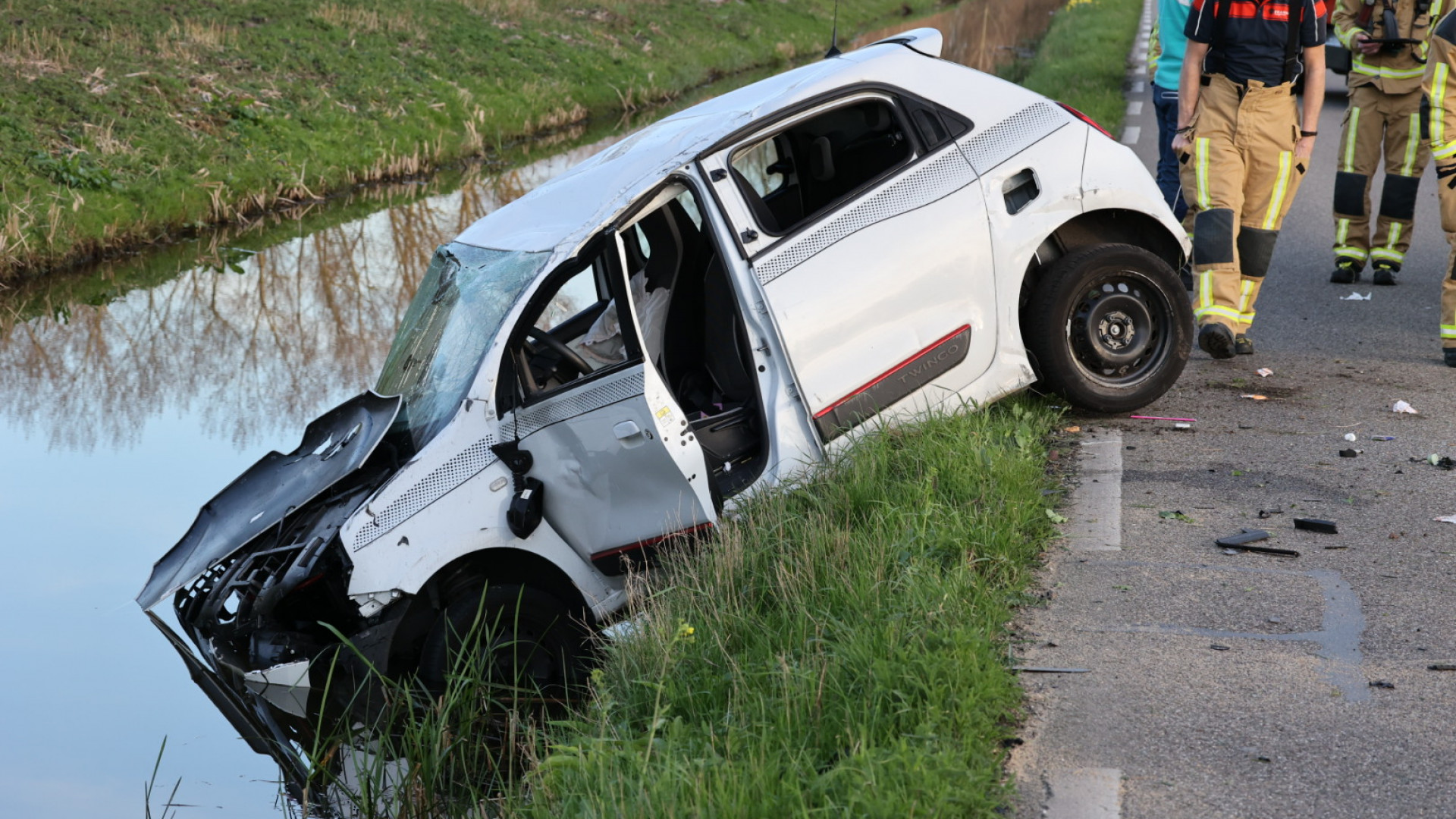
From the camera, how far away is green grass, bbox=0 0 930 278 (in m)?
15.0

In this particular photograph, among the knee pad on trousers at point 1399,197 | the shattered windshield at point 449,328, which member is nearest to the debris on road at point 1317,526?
the shattered windshield at point 449,328

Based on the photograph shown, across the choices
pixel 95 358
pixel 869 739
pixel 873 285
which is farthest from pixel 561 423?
pixel 95 358

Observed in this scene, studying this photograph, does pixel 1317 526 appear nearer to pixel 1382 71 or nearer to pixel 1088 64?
pixel 1382 71

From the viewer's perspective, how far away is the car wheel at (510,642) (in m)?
5.16

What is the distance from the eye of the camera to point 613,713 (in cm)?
438

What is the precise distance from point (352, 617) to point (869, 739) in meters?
2.43

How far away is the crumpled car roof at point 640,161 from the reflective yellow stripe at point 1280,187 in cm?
221

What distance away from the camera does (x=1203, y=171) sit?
7164 millimetres

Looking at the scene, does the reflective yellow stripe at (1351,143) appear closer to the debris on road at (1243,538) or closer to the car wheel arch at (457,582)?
the debris on road at (1243,538)

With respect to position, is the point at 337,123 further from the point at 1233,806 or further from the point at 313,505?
the point at 1233,806

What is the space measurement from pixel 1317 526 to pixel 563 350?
2919mm

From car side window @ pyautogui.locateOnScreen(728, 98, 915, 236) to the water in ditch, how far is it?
3291 millimetres

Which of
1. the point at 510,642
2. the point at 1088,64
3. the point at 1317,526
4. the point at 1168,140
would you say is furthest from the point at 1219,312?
the point at 1088,64

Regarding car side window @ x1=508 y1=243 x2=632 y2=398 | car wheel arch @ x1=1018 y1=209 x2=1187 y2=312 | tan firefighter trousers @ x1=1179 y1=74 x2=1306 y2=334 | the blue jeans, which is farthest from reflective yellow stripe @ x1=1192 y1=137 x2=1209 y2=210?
car side window @ x1=508 y1=243 x2=632 y2=398
